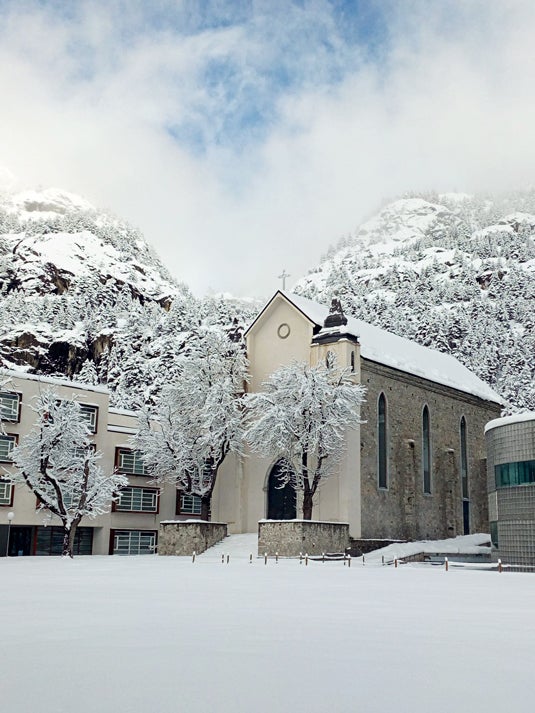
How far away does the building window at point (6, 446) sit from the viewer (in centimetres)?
4794

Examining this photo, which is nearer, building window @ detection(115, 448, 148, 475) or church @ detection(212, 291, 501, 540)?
church @ detection(212, 291, 501, 540)

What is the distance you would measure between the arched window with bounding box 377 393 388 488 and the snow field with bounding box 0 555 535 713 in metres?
30.5

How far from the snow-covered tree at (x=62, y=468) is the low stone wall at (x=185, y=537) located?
3.77 m

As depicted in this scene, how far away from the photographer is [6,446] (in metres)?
48.2

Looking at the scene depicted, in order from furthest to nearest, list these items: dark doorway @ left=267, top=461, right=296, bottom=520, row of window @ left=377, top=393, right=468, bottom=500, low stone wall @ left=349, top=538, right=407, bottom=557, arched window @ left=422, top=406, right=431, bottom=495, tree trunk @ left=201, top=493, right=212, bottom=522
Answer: arched window @ left=422, top=406, right=431, bottom=495
dark doorway @ left=267, top=461, right=296, bottom=520
row of window @ left=377, top=393, right=468, bottom=500
tree trunk @ left=201, top=493, right=212, bottom=522
low stone wall @ left=349, top=538, right=407, bottom=557

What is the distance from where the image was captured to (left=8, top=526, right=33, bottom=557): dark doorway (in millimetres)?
48706

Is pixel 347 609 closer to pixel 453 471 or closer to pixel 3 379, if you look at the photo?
pixel 3 379

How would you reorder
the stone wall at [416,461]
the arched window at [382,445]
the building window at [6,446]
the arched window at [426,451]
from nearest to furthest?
the building window at [6,446], the stone wall at [416,461], the arched window at [382,445], the arched window at [426,451]

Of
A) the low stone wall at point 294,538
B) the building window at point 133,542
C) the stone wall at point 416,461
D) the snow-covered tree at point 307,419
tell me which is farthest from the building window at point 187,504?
the low stone wall at point 294,538

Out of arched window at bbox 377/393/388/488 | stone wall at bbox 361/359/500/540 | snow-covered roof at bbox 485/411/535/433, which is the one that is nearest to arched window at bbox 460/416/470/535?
stone wall at bbox 361/359/500/540

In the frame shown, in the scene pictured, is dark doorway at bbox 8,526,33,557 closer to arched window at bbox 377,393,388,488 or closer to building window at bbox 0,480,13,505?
building window at bbox 0,480,13,505

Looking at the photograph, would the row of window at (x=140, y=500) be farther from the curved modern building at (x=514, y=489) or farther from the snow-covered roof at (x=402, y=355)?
the curved modern building at (x=514, y=489)

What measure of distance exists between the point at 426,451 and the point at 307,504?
13035 millimetres

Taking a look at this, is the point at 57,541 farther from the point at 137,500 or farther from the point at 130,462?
the point at 130,462
